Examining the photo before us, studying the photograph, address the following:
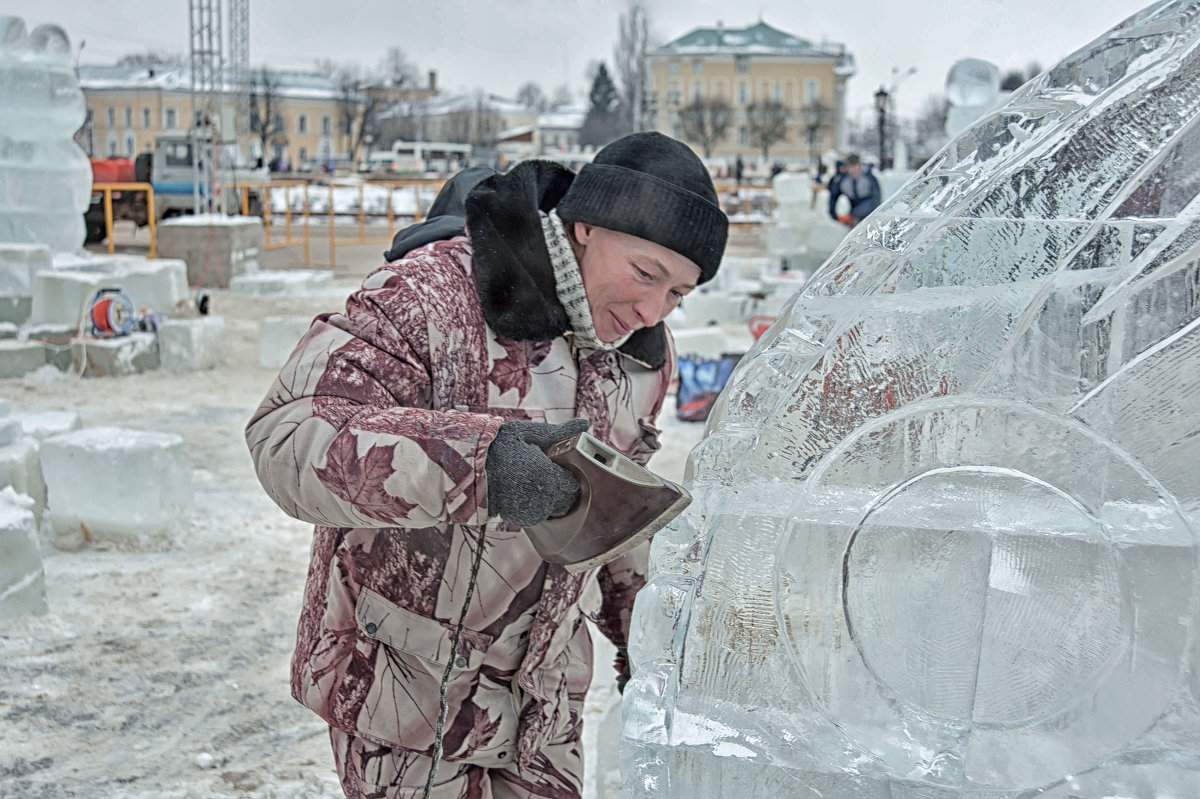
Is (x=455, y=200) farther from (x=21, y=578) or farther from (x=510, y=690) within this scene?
(x=21, y=578)

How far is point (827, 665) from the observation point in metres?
1.39

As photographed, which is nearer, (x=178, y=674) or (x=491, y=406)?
(x=491, y=406)

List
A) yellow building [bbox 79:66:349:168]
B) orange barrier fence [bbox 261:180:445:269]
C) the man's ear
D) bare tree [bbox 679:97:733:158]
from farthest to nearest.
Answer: yellow building [bbox 79:66:349:168]
bare tree [bbox 679:97:733:158]
orange barrier fence [bbox 261:180:445:269]
the man's ear

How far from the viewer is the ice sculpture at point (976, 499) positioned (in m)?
1.30

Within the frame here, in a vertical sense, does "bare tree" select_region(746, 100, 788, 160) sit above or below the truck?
above

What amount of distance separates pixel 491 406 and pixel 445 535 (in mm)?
198

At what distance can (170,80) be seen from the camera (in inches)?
1999

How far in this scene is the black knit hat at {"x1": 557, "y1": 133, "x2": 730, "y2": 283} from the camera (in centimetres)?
163

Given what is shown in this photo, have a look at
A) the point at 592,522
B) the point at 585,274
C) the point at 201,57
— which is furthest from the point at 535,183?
the point at 201,57

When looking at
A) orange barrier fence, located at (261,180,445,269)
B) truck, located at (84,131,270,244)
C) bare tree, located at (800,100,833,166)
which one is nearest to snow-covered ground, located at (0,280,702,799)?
orange barrier fence, located at (261,180,445,269)

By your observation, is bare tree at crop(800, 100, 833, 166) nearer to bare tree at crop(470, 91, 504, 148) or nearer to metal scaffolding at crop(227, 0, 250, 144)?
bare tree at crop(470, 91, 504, 148)

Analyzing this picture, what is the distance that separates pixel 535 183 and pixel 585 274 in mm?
175

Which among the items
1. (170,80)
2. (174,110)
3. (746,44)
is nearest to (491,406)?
(170,80)

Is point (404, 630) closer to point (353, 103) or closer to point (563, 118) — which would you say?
point (353, 103)
